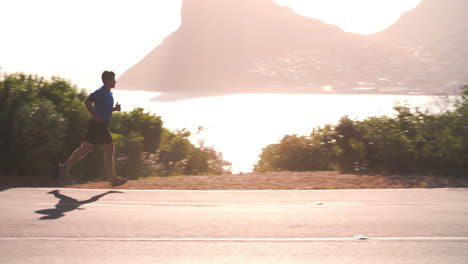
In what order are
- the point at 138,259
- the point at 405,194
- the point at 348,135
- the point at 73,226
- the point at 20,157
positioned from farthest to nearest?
the point at 348,135 → the point at 20,157 → the point at 405,194 → the point at 73,226 → the point at 138,259

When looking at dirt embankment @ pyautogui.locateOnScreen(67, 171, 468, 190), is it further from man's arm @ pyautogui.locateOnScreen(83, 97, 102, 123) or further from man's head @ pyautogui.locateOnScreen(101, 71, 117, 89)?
man's head @ pyautogui.locateOnScreen(101, 71, 117, 89)

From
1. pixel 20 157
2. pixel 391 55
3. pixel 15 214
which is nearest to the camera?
pixel 15 214

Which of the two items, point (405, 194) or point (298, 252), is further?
point (405, 194)

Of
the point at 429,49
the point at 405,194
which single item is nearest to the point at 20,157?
the point at 405,194

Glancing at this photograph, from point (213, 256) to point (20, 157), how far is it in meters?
6.42

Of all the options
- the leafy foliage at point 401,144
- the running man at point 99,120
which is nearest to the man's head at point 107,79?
the running man at point 99,120

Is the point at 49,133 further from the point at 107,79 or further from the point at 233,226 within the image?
the point at 233,226

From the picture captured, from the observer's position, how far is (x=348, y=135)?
Result: 424 inches

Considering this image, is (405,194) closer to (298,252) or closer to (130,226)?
(298,252)

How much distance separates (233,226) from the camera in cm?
533

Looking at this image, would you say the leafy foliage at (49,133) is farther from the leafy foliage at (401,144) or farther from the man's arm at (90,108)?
the leafy foliage at (401,144)

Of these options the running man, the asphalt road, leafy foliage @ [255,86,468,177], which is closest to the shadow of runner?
the asphalt road

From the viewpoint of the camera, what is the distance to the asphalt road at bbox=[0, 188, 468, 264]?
13.8ft

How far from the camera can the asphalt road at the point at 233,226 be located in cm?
422
